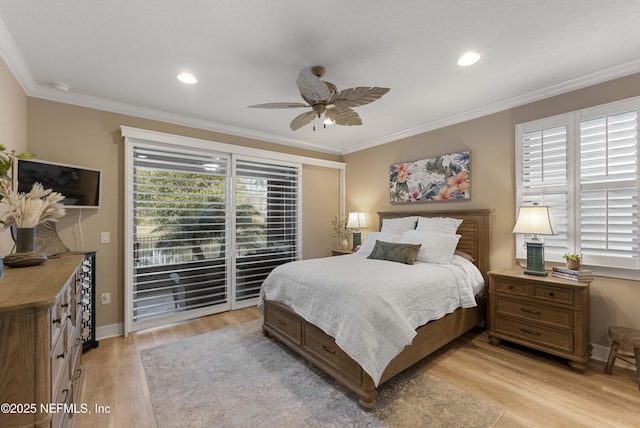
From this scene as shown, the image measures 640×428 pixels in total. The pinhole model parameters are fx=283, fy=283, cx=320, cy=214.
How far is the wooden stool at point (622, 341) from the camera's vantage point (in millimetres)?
2230

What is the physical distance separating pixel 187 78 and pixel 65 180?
63.5 inches

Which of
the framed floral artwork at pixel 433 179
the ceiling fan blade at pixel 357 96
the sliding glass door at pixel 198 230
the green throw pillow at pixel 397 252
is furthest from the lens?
the framed floral artwork at pixel 433 179

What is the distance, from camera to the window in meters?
2.53

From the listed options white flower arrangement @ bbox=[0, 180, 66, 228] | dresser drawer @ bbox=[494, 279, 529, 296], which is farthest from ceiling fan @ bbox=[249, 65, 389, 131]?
dresser drawer @ bbox=[494, 279, 529, 296]

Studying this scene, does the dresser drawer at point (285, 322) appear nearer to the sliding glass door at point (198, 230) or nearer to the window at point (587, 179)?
the sliding glass door at point (198, 230)

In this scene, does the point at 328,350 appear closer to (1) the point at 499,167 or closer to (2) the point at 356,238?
(2) the point at 356,238

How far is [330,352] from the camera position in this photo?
7.54ft

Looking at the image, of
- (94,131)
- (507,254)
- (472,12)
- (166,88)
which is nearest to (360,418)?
(507,254)

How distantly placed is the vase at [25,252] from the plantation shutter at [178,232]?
5.57ft

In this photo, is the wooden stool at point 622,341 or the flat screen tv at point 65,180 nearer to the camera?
the wooden stool at point 622,341

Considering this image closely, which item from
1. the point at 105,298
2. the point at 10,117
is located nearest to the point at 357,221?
the point at 105,298

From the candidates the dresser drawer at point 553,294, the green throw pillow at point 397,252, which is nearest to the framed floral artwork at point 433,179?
the green throw pillow at point 397,252

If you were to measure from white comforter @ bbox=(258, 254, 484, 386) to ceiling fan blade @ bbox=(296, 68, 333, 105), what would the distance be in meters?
1.51

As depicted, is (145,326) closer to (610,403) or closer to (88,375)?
(88,375)
